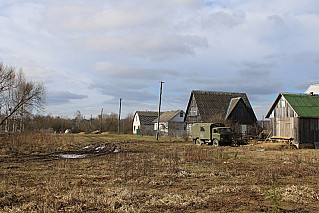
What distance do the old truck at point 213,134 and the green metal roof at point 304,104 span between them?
21.0ft

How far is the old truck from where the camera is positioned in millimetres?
28141

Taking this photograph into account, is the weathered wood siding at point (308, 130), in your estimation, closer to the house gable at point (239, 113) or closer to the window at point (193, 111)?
the house gable at point (239, 113)

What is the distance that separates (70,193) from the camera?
7648 millimetres

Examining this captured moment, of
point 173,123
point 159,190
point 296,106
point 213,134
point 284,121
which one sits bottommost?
point 159,190

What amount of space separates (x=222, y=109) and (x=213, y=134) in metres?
16.3

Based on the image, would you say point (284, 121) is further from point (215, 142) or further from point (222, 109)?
point (222, 109)

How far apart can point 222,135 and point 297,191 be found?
19.9 m

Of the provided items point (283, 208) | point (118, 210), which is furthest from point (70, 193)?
point (283, 208)

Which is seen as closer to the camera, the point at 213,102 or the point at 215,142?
the point at 215,142

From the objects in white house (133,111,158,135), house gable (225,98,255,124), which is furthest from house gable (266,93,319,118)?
white house (133,111,158,135)

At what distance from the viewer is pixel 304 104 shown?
28.4 meters

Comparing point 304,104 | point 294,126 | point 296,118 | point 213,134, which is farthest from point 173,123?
point 296,118

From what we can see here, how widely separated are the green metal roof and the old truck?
6415 mm

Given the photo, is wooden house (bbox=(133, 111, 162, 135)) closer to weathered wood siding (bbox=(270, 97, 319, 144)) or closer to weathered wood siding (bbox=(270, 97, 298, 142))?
weathered wood siding (bbox=(270, 97, 298, 142))
